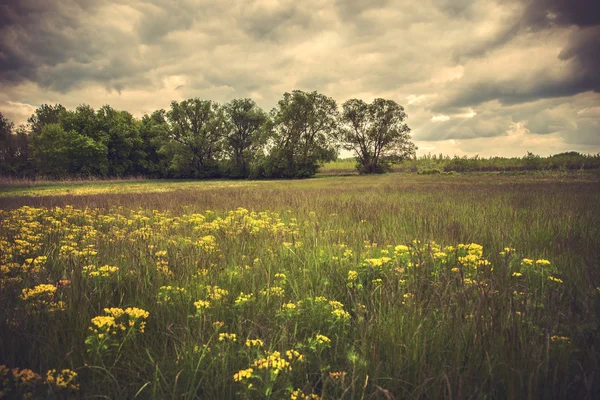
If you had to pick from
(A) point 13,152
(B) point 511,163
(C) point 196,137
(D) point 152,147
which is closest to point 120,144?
(D) point 152,147

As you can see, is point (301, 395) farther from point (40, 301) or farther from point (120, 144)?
point (120, 144)

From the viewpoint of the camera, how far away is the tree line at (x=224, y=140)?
4662 cm

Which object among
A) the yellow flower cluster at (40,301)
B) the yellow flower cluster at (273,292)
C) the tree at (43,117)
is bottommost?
the yellow flower cluster at (273,292)

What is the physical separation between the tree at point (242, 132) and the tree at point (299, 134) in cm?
422

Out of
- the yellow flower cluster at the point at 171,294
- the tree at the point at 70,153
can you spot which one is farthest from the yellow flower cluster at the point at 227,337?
the tree at the point at 70,153

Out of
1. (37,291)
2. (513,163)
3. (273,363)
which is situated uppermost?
(513,163)

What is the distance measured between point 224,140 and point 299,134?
14440 millimetres

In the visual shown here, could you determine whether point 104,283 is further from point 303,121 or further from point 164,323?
point 303,121

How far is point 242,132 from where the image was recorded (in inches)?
2032

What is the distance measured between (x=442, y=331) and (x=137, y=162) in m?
63.2

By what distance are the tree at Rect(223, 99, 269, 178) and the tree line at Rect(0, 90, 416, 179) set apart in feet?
0.59

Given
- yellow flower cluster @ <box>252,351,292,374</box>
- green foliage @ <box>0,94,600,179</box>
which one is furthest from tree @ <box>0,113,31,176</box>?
yellow flower cluster @ <box>252,351,292,374</box>

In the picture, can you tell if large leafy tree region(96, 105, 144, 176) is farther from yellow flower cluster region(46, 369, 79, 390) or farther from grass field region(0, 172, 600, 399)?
yellow flower cluster region(46, 369, 79, 390)

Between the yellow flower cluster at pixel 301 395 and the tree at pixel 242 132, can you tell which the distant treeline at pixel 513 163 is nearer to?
the tree at pixel 242 132
